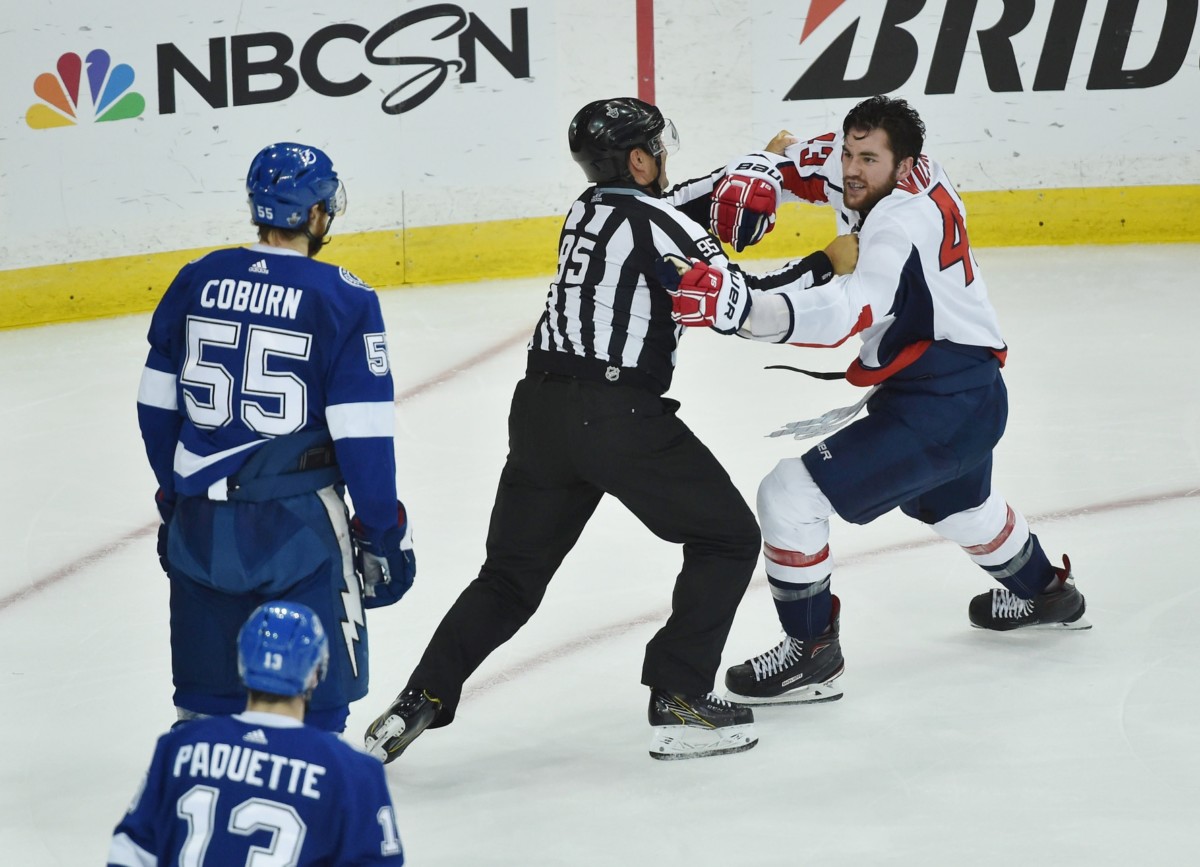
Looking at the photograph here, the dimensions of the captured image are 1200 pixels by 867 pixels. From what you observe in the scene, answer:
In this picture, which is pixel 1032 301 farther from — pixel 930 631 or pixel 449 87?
pixel 930 631

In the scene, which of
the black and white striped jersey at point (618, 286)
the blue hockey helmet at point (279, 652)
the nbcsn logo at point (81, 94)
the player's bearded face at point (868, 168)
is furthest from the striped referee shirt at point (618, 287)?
the nbcsn logo at point (81, 94)

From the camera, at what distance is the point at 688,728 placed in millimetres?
3506

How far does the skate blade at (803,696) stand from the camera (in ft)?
12.5

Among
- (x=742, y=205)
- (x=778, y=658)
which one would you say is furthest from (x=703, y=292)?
(x=778, y=658)

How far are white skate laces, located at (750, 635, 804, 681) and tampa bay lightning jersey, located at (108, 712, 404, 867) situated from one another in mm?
1849

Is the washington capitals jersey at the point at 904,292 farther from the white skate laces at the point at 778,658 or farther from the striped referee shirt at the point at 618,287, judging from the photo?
the white skate laces at the point at 778,658

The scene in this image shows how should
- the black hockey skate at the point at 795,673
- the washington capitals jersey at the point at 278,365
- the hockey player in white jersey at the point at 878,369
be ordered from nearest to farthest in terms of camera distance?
the washington capitals jersey at the point at 278,365
the hockey player in white jersey at the point at 878,369
the black hockey skate at the point at 795,673

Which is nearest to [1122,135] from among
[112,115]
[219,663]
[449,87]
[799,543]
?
[449,87]

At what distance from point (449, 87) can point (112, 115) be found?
1.50 metres

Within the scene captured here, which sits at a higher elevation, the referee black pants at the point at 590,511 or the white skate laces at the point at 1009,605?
the referee black pants at the point at 590,511

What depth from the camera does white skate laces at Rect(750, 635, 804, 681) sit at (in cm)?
381

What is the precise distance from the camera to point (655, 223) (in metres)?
3.31

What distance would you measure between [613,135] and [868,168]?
666mm

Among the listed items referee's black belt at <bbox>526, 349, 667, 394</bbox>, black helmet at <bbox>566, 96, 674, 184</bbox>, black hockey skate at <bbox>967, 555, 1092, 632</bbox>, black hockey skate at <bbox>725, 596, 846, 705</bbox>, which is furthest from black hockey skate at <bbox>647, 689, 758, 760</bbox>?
black helmet at <bbox>566, 96, 674, 184</bbox>
